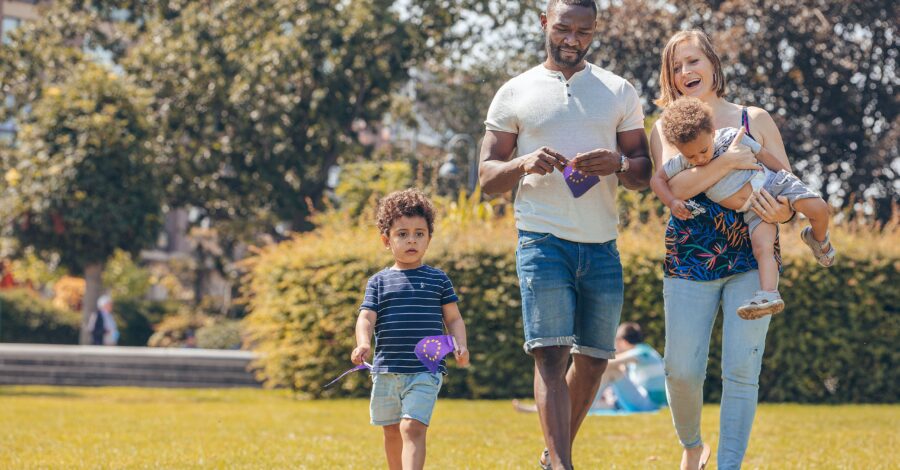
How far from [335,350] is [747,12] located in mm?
14066

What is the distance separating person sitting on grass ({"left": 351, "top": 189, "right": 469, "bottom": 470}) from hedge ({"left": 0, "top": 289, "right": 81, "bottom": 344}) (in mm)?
32182

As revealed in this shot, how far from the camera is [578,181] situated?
5273 millimetres

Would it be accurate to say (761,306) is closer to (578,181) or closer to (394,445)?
(578,181)

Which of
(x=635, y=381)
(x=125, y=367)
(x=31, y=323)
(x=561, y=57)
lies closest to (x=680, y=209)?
(x=561, y=57)

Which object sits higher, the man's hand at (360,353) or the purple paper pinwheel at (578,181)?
the purple paper pinwheel at (578,181)

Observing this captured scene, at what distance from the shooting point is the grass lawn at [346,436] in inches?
304

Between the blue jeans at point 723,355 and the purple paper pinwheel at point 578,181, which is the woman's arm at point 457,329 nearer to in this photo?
the purple paper pinwheel at point 578,181

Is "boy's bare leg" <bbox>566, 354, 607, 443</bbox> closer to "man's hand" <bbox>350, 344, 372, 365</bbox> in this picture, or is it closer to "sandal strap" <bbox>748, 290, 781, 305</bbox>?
"sandal strap" <bbox>748, 290, 781, 305</bbox>

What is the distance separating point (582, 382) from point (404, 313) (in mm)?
967

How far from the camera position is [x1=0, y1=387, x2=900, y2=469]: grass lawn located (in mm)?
7727

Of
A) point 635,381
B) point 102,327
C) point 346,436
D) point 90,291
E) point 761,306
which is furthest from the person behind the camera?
point 102,327

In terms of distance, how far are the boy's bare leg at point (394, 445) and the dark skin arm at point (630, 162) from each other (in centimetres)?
139

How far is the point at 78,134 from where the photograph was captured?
22.9 m

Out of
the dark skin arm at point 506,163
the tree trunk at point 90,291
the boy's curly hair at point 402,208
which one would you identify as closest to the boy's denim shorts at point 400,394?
the boy's curly hair at point 402,208
